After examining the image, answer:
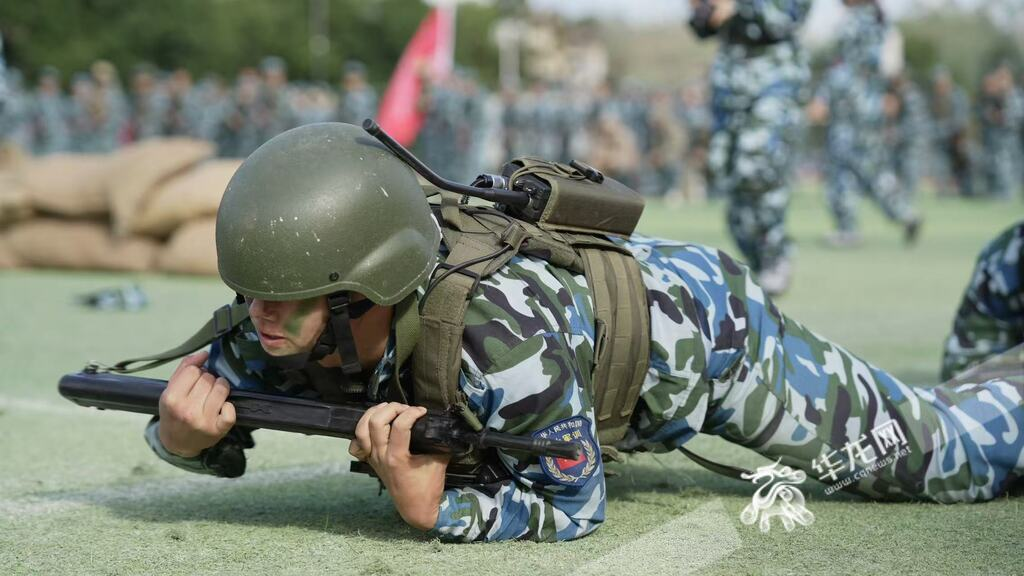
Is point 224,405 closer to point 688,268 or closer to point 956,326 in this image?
point 688,268

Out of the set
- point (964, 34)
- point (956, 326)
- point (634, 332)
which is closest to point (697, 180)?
point (956, 326)

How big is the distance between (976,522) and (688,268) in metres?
0.88

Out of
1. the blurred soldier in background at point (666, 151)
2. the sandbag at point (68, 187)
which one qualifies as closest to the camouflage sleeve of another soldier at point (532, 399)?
the sandbag at point (68, 187)

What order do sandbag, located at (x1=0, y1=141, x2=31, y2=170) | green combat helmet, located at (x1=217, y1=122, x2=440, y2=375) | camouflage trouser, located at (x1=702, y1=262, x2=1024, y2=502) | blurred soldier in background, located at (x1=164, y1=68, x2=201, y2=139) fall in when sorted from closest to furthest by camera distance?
1. green combat helmet, located at (x1=217, y1=122, x2=440, y2=375)
2. camouflage trouser, located at (x1=702, y1=262, x2=1024, y2=502)
3. sandbag, located at (x1=0, y1=141, x2=31, y2=170)
4. blurred soldier in background, located at (x1=164, y1=68, x2=201, y2=139)

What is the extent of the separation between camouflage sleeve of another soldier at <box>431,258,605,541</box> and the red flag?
20.3 metres

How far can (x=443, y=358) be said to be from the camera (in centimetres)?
234

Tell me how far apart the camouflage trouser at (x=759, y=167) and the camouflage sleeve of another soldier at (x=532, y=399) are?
450cm

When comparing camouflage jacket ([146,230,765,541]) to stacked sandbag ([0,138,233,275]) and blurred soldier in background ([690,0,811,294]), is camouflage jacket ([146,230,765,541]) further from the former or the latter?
stacked sandbag ([0,138,233,275])

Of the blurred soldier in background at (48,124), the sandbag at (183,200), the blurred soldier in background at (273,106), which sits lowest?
the blurred soldier in background at (48,124)

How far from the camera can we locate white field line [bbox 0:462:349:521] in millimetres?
3062

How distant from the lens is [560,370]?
2359mm

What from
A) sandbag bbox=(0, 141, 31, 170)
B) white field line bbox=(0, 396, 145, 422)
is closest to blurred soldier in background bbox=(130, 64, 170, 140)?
sandbag bbox=(0, 141, 31, 170)

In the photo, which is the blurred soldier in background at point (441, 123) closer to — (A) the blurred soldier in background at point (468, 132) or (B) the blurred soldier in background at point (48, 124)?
(A) the blurred soldier in background at point (468, 132)

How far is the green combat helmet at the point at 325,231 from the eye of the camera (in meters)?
2.29
